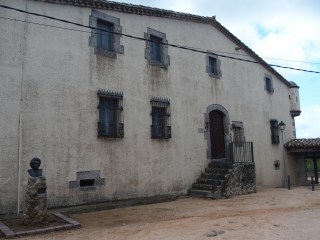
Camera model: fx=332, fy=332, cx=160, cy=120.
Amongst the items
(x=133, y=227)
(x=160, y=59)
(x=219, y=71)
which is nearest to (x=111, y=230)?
(x=133, y=227)

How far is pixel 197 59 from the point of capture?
13273 mm

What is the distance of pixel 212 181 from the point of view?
11711 mm

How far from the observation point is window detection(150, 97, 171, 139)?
11281 mm

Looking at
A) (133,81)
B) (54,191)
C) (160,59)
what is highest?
(160,59)

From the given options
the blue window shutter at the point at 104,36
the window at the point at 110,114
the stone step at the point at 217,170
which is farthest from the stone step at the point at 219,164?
the blue window shutter at the point at 104,36

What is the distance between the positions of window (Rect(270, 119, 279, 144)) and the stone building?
326cm

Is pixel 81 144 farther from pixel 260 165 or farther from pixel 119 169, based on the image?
pixel 260 165

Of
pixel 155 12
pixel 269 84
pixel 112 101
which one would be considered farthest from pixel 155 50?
pixel 269 84

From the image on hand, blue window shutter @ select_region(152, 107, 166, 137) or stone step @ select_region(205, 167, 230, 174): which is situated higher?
blue window shutter @ select_region(152, 107, 166, 137)

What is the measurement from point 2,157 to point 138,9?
6.37 metres

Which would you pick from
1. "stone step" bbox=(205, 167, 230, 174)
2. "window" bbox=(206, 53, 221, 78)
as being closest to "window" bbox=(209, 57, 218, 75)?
"window" bbox=(206, 53, 221, 78)

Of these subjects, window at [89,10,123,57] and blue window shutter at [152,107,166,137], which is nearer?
window at [89,10,123,57]

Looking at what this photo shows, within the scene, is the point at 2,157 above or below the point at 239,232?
above

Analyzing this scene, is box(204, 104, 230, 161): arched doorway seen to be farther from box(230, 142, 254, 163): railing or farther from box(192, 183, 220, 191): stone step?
box(192, 183, 220, 191): stone step
